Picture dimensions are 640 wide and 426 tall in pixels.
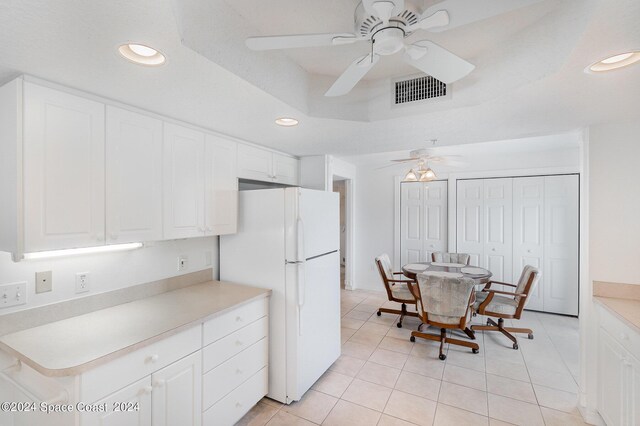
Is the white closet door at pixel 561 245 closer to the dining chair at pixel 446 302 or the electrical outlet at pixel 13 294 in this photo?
the dining chair at pixel 446 302

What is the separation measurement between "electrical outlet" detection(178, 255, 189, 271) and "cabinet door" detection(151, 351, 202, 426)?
2.79 ft

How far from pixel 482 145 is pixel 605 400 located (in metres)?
2.79

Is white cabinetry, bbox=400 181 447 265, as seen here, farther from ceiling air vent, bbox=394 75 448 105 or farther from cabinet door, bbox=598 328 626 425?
ceiling air vent, bbox=394 75 448 105

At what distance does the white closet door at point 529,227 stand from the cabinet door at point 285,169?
339 cm

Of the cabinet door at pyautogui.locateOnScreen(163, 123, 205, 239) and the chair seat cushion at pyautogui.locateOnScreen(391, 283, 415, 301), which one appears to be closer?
the cabinet door at pyautogui.locateOnScreen(163, 123, 205, 239)

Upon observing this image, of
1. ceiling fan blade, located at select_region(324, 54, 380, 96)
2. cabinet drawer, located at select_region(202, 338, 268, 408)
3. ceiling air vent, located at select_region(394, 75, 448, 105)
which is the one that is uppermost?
ceiling air vent, located at select_region(394, 75, 448, 105)

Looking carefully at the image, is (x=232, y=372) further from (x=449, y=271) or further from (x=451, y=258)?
(x=451, y=258)

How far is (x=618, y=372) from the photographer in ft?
5.70

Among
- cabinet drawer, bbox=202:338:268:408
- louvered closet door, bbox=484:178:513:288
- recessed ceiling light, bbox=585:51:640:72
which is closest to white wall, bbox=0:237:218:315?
cabinet drawer, bbox=202:338:268:408

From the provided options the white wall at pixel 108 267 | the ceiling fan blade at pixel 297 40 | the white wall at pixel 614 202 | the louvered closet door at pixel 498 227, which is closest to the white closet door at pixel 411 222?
the louvered closet door at pixel 498 227

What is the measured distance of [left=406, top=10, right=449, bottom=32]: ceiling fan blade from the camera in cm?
90

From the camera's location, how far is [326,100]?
196 centimetres

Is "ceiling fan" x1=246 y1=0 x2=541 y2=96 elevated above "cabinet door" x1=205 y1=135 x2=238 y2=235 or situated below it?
above

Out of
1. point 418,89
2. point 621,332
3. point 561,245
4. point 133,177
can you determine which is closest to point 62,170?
point 133,177
